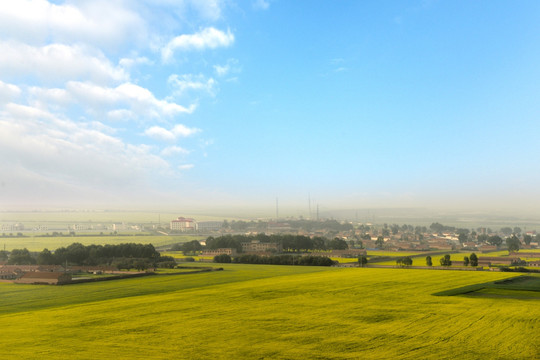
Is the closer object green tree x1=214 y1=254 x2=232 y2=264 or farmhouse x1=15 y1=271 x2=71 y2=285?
farmhouse x1=15 y1=271 x2=71 y2=285

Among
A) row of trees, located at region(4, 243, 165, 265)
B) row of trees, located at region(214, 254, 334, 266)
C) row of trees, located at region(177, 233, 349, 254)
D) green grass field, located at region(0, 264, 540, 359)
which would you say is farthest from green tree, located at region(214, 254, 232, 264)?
green grass field, located at region(0, 264, 540, 359)

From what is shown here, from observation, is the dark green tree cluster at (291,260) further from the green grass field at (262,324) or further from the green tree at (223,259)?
the green grass field at (262,324)

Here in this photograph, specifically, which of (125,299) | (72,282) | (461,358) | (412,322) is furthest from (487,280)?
(72,282)

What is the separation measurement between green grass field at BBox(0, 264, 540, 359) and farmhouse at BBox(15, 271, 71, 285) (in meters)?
3.81

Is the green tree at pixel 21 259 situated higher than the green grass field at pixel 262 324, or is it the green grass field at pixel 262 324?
the green tree at pixel 21 259

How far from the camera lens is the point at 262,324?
28906mm

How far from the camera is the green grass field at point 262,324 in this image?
22.5 m

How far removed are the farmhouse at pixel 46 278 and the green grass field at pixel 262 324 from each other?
3.81 metres

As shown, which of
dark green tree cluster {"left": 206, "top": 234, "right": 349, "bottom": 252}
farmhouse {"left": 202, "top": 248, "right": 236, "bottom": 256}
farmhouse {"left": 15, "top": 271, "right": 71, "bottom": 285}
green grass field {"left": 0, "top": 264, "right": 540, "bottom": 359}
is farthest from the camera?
dark green tree cluster {"left": 206, "top": 234, "right": 349, "bottom": 252}

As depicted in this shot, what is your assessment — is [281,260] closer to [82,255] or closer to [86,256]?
[86,256]

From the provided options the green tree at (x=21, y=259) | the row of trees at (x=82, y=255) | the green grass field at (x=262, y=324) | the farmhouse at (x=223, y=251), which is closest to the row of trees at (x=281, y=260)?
the row of trees at (x=82, y=255)

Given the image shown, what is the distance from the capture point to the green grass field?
22.5 metres

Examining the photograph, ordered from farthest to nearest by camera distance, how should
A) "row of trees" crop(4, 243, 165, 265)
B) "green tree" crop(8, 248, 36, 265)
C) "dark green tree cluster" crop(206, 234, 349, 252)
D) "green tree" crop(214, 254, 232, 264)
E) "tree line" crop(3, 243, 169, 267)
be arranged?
1. "dark green tree cluster" crop(206, 234, 349, 252)
2. "green tree" crop(214, 254, 232, 264)
3. "row of trees" crop(4, 243, 165, 265)
4. "tree line" crop(3, 243, 169, 267)
5. "green tree" crop(8, 248, 36, 265)

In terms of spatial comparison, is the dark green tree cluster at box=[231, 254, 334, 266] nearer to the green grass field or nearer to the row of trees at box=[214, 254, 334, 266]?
the row of trees at box=[214, 254, 334, 266]
